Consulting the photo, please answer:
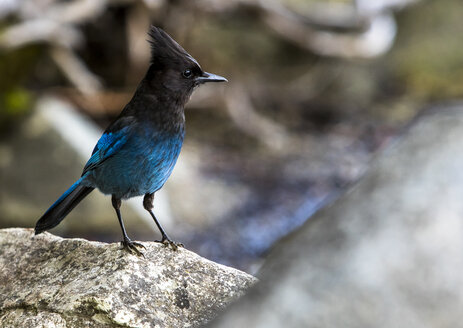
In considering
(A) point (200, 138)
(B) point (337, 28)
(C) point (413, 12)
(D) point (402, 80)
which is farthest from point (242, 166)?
(C) point (413, 12)

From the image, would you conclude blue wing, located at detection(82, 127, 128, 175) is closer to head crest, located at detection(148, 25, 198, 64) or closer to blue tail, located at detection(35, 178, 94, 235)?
blue tail, located at detection(35, 178, 94, 235)

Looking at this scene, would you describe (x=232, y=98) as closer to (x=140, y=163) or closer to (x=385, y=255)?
(x=140, y=163)

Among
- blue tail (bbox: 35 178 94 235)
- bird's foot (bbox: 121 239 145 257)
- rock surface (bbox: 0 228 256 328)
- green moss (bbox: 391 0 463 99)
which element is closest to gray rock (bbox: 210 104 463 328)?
rock surface (bbox: 0 228 256 328)

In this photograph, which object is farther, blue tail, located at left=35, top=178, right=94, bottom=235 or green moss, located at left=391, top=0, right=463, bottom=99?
green moss, located at left=391, top=0, right=463, bottom=99

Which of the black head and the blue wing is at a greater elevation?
the black head

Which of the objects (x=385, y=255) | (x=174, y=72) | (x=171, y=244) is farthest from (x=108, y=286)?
(x=385, y=255)

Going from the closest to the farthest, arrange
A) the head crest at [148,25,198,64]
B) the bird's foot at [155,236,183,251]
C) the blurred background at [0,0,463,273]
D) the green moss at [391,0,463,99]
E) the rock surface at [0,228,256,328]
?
the rock surface at [0,228,256,328] → the head crest at [148,25,198,64] → the bird's foot at [155,236,183,251] → the blurred background at [0,0,463,273] → the green moss at [391,0,463,99]

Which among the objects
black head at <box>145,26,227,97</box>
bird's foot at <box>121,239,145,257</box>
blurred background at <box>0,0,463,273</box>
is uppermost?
blurred background at <box>0,0,463,273</box>
